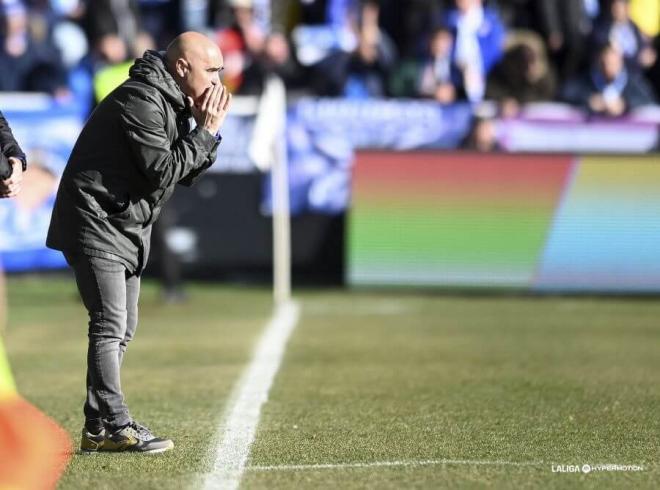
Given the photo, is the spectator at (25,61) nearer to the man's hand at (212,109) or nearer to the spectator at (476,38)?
the spectator at (476,38)

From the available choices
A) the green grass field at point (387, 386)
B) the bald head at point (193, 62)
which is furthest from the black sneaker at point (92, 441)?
the bald head at point (193, 62)

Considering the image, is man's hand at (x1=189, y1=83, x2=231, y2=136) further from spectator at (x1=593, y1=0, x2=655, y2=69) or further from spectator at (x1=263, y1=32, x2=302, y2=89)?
spectator at (x1=593, y1=0, x2=655, y2=69)

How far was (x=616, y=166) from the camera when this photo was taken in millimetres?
14445

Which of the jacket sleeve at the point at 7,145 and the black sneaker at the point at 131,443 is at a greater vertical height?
the jacket sleeve at the point at 7,145

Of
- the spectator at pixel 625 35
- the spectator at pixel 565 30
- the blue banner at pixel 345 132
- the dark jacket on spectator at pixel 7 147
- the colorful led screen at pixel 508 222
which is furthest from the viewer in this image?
the spectator at pixel 565 30

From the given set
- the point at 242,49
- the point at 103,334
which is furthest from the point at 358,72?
the point at 103,334

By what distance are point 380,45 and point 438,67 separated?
1068 millimetres

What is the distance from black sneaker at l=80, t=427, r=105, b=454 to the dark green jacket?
82 centimetres

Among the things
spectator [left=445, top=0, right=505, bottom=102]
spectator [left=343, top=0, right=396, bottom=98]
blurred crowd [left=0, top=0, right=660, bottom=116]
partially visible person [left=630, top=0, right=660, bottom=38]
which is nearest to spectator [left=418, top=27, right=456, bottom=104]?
blurred crowd [left=0, top=0, right=660, bottom=116]

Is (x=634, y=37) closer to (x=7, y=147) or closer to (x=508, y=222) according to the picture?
(x=508, y=222)

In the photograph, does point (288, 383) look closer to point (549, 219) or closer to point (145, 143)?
point (145, 143)

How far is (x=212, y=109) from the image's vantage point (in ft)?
20.9

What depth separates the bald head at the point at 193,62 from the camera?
634 centimetres

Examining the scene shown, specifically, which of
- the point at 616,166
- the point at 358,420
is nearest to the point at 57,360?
the point at 358,420
